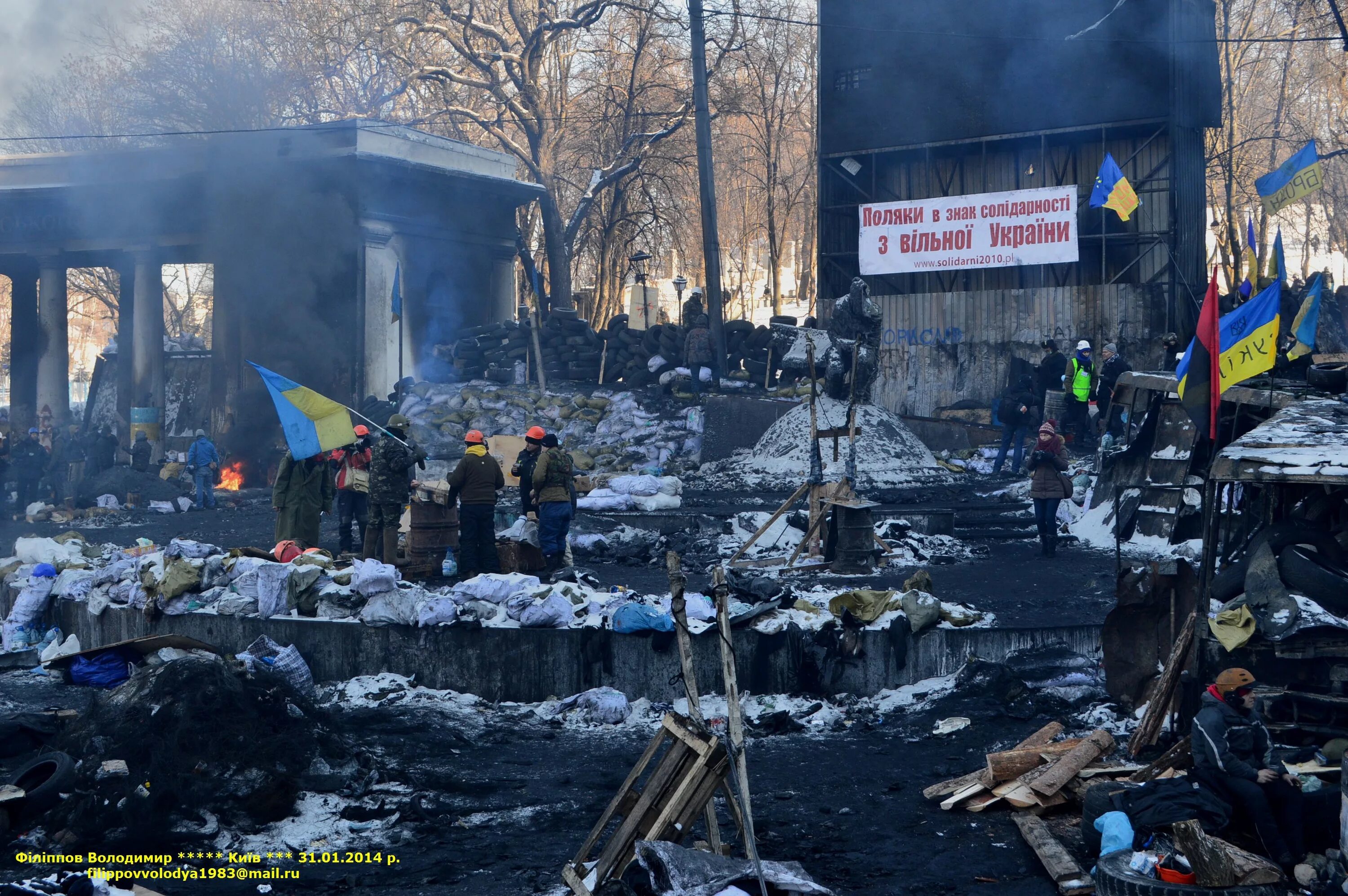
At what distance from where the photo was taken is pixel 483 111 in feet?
119

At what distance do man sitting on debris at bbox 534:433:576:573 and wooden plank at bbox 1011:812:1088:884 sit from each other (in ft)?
21.5

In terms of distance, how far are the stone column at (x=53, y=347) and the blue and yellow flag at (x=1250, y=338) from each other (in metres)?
28.7

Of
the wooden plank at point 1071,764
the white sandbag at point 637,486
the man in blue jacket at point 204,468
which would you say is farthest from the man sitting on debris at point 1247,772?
the man in blue jacket at point 204,468

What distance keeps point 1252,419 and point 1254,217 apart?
38352 millimetres

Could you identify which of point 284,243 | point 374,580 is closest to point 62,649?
A: point 374,580

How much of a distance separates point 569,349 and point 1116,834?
2098 cm

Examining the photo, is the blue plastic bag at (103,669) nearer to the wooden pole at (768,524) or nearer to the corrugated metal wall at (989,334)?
the wooden pole at (768,524)

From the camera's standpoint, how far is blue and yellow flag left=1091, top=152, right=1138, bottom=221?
2009 cm

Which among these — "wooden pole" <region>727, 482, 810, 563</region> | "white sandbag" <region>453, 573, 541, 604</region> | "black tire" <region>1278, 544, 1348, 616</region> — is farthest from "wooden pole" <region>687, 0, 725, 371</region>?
"black tire" <region>1278, 544, 1348, 616</region>

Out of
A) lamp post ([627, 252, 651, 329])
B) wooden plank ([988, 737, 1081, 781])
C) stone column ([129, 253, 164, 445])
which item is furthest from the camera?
stone column ([129, 253, 164, 445])

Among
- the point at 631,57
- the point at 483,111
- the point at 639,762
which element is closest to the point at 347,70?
the point at 483,111

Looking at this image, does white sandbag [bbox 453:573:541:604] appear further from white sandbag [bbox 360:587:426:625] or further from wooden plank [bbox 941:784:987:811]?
wooden plank [bbox 941:784:987:811]

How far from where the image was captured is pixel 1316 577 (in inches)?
290

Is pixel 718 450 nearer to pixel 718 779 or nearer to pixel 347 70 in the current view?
pixel 718 779
